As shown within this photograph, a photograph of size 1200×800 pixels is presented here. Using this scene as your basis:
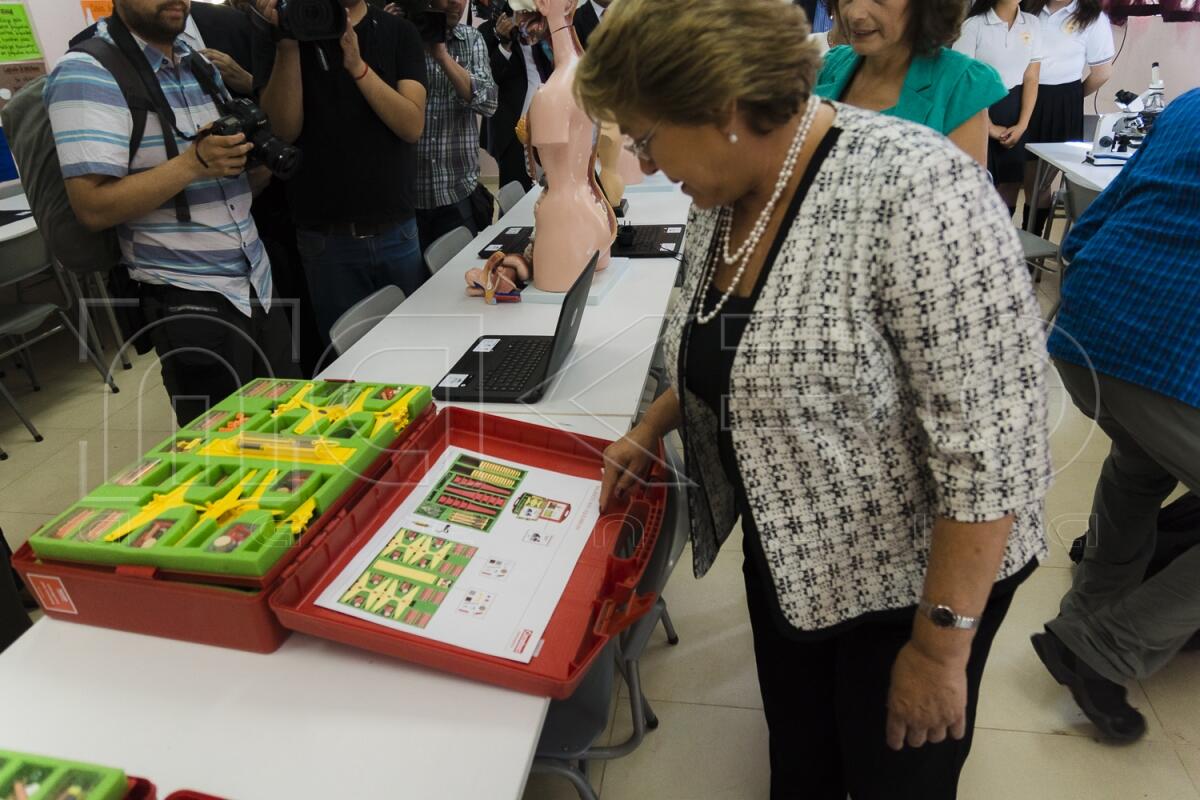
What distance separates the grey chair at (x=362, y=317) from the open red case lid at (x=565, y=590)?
0.66 m

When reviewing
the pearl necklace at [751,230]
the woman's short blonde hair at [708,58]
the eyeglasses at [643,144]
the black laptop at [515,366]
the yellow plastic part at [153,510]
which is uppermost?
the woman's short blonde hair at [708,58]

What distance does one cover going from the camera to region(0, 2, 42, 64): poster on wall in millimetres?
3668

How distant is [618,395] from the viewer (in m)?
1.47

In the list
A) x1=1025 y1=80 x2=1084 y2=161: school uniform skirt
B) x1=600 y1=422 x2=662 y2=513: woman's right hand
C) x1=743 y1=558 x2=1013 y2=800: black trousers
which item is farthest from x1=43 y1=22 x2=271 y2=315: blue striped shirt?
x1=1025 y1=80 x2=1084 y2=161: school uniform skirt

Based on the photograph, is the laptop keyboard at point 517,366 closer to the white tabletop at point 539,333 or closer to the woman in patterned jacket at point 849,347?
the white tabletop at point 539,333

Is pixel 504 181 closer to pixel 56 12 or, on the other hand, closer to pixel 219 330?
pixel 219 330

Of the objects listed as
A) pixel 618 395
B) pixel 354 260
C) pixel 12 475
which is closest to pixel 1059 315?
pixel 618 395

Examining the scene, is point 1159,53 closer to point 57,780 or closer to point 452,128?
point 452,128

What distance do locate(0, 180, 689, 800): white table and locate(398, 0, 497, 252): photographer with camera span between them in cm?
200

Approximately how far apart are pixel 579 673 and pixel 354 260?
5.50 feet

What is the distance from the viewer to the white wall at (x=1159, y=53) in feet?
15.6

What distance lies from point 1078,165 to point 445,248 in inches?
98.8

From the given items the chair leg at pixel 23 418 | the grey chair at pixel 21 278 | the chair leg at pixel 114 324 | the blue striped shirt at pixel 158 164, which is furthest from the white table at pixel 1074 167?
the chair leg at pixel 114 324

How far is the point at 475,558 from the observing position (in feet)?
3.26
